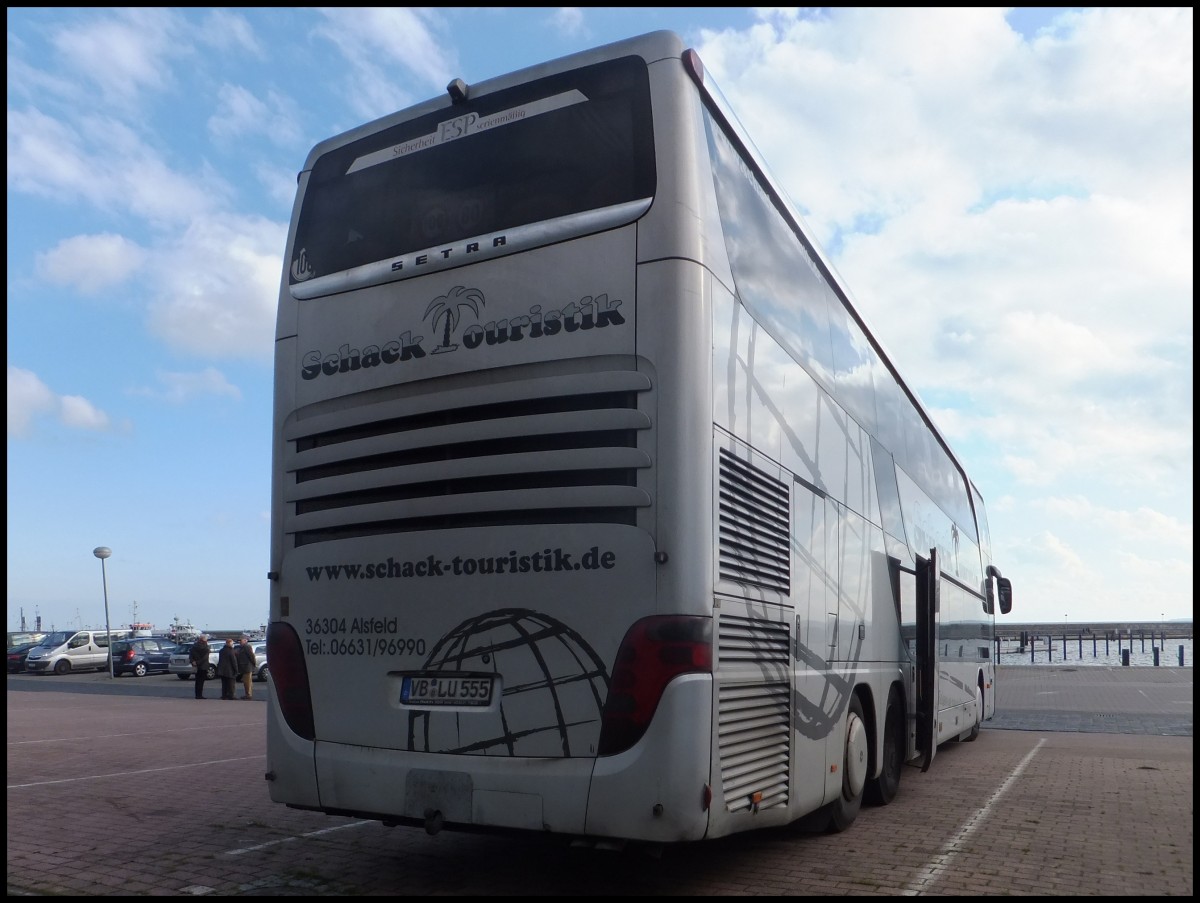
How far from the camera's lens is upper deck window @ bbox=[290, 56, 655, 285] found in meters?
5.81

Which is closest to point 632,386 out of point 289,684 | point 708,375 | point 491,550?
point 708,375

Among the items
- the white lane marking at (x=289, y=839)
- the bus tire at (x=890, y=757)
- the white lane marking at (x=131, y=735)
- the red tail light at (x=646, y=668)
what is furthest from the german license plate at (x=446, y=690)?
the white lane marking at (x=131, y=735)

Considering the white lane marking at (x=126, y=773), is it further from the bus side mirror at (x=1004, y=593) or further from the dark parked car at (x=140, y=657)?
the dark parked car at (x=140, y=657)

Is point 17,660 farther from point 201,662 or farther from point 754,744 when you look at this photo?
point 754,744

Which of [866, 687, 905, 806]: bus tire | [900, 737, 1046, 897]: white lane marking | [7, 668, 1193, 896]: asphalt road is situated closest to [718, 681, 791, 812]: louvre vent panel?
[7, 668, 1193, 896]: asphalt road

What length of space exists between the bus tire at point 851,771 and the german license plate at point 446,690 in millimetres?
2993

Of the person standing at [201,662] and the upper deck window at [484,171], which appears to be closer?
the upper deck window at [484,171]

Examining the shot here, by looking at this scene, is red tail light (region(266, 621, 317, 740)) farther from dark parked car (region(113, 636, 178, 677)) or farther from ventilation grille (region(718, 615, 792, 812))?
dark parked car (region(113, 636, 178, 677))

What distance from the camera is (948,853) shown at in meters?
7.35

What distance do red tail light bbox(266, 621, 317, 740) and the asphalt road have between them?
2.99 ft

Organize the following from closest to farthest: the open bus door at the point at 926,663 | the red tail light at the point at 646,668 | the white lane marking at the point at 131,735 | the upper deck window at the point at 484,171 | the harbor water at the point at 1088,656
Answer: the red tail light at the point at 646,668 → the upper deck window at the point at 484,171 → the open bus door at the point at 926,663 → the white lane marking at the point at 131,735 → the harbor water at the point at 1088,656

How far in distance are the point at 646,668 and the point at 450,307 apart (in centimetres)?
223

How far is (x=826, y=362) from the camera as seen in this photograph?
7941 mm

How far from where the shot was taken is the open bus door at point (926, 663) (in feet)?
32.5
